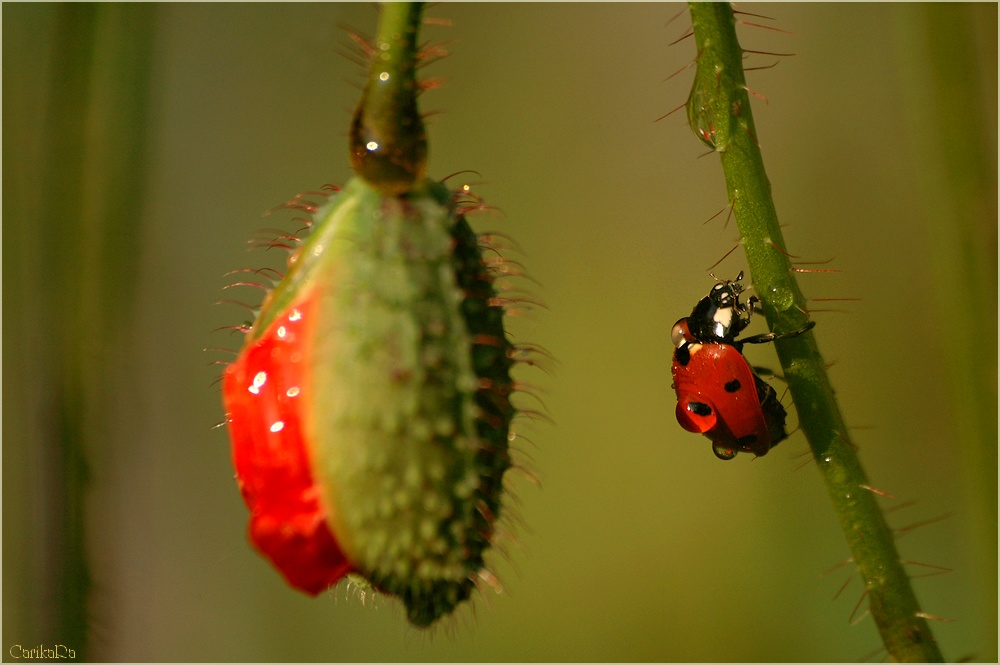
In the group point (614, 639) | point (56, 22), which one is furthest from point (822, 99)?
point (56, 22)

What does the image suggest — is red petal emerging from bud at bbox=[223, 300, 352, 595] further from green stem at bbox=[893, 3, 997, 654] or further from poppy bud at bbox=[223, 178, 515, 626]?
green stem at bbox=[893, 3, 997, 654]

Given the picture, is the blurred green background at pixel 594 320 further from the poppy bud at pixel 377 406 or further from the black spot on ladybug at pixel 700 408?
the poppy bud at pixel 377 406

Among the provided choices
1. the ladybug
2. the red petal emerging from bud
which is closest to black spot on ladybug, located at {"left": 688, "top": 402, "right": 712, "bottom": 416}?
the ladybug

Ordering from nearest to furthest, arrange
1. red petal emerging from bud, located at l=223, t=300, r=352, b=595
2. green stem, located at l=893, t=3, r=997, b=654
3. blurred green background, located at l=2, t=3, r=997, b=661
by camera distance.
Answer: red petal emerging from bud, located at l=223, t=300, r=352, b=595
green stem, located at l=893, t=3, r=997, b=654
blurred green background, located at l=2, t=3, r=997, b=661

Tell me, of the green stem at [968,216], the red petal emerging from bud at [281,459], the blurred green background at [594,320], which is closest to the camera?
the red petal emerging from bud at [281,459]

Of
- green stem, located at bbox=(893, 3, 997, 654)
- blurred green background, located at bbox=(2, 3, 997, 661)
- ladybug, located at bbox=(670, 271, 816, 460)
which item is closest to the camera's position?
green stem, located at bbox=(893, 3, 997, 654)

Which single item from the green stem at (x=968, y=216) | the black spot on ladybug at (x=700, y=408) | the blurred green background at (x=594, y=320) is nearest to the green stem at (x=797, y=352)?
the green stem at (x=968, y=216)

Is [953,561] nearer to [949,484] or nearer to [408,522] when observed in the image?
[949,484]
